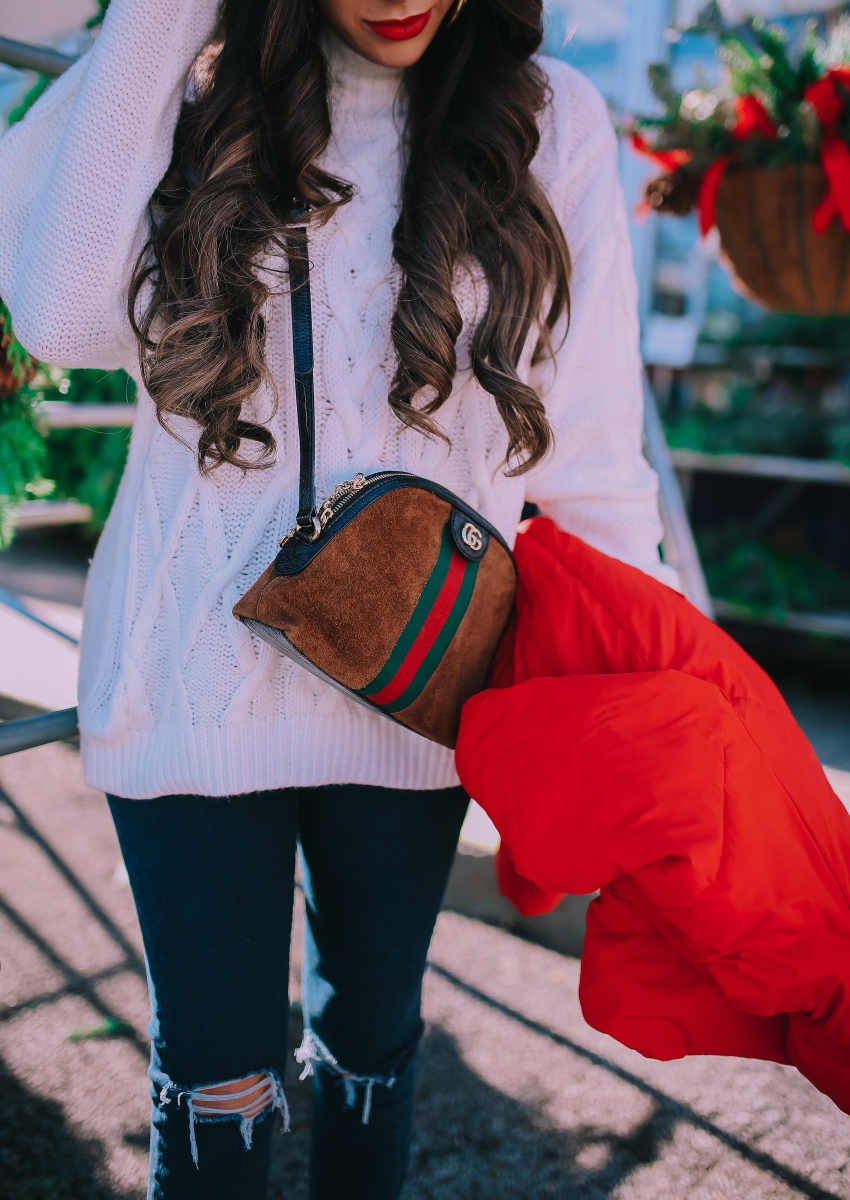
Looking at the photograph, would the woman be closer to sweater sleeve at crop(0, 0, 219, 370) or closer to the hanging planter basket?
sweater sleeve at crop(0, 0, 219, 370)

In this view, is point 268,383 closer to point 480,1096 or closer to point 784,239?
point 784,239

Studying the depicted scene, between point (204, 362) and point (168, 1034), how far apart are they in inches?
30.2

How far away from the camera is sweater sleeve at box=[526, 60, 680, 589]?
117cm

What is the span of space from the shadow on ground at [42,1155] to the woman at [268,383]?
0.76 meters

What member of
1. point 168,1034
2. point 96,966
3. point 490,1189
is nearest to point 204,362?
point 168,1034

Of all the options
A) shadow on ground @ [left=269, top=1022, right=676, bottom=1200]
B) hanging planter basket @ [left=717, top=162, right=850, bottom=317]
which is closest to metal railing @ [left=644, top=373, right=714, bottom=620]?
hanging planter basket @ [left=717, top=162, right=850, bottom=317]

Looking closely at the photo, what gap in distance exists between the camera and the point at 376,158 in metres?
1.13

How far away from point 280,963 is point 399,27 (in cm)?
112

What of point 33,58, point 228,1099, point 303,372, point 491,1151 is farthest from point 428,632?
point 491,1151

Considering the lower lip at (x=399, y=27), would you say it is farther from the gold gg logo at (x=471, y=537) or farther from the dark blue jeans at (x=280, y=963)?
the dark blue jeans at (x=280, y=963)

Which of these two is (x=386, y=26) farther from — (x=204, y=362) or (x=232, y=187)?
(x=204, y=362)

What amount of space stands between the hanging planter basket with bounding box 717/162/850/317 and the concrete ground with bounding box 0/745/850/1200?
5.56 ft

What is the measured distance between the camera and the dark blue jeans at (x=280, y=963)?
1.03 meters

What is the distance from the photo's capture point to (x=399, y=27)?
3.35 feet
